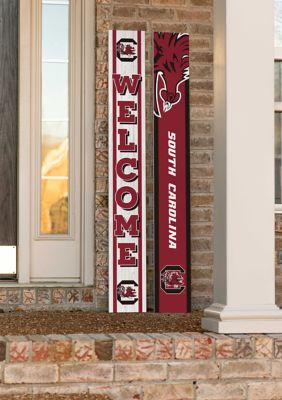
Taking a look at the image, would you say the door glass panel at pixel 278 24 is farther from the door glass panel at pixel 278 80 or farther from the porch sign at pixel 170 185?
the porch sign at pixel 170 185

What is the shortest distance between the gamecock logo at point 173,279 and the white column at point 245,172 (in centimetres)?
203

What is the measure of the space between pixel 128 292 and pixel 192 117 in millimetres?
1519

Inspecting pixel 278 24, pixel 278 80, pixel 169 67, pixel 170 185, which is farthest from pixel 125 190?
pixel 278 24

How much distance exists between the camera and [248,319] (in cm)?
495

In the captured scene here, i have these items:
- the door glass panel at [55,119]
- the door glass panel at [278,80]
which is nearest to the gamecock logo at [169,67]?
the door glass panel at [55,119]

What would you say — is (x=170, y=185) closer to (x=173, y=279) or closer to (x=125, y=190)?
(x=125, y=190)

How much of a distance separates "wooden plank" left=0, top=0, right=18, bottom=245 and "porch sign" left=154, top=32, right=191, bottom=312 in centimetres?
116

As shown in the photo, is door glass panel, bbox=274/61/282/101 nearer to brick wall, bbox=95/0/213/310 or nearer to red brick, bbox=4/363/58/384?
brick wall, bbox=95/0/213/310

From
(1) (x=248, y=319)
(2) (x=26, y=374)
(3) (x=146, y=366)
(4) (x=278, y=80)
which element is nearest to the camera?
(2) (x=26, y=374)

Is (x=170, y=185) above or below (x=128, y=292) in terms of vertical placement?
above

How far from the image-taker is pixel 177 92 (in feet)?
24.1

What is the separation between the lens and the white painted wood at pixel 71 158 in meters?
7.32

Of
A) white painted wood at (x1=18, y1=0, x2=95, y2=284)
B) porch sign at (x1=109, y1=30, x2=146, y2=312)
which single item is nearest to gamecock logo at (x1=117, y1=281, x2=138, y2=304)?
porch sign at (x1=109, y1=30, x2=146, y2=312)

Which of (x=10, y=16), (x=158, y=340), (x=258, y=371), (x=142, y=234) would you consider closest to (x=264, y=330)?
(x=258, y=371)
